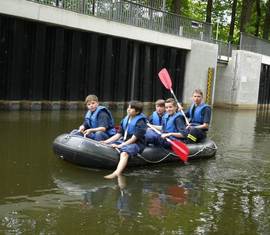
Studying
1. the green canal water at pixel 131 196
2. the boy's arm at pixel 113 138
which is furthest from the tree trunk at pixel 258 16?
the boy's arm at pixel 113 138

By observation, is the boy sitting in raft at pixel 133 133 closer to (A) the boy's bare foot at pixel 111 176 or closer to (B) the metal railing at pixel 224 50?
(A) the boy's bare foot at pixel 111 176

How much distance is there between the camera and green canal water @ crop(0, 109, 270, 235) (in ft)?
19.1

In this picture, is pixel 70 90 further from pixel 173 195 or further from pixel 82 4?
pixel 173 195

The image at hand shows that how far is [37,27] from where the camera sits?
17516 millimetres

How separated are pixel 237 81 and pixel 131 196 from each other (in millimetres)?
23287

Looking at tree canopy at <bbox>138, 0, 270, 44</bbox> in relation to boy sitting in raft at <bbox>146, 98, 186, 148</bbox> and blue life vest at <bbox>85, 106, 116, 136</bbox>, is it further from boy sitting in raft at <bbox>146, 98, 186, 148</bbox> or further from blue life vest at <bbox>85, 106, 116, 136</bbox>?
blue life vest at <bbox>85, 106, 116, 136</bbox>

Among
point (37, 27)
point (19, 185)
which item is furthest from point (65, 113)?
point (19, 185)

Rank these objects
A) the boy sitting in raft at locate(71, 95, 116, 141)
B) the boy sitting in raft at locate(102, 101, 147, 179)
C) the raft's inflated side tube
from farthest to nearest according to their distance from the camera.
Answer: the boy sitting in raft at locate(71, 95, 116, 141)
the boy sitting in raft at locate(102, 101, 147, 179)
the raft's inflated side tube

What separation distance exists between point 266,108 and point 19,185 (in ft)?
92.4

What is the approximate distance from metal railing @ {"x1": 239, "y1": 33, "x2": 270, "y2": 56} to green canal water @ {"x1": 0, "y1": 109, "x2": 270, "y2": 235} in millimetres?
19708

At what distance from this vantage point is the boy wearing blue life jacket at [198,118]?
34.6 feet

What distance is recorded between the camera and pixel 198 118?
10.8m

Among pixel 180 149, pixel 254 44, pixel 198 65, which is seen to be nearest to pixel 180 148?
pixel 180 149

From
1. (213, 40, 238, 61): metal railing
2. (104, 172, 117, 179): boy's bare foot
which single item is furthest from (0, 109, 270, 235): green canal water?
(213, 40, 238, 61): metal railing
